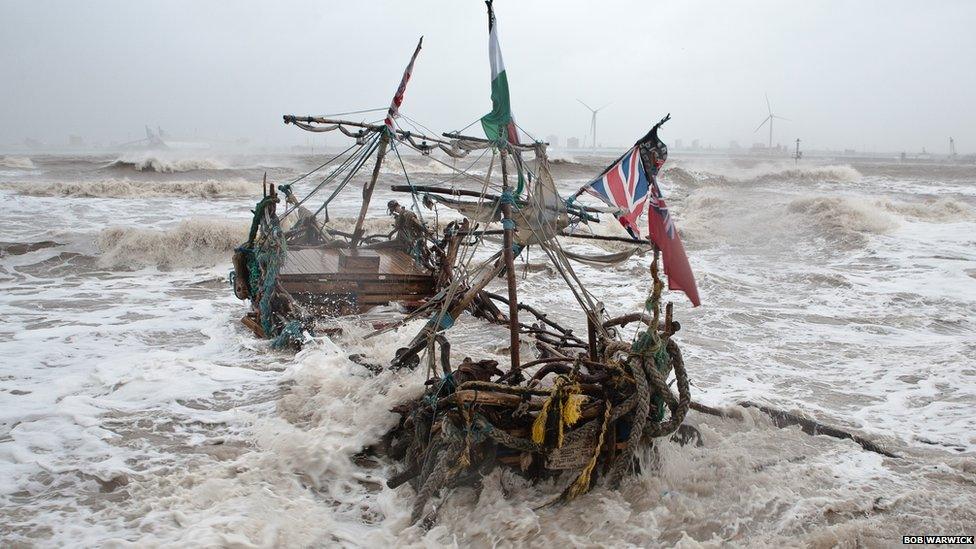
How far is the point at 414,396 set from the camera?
538cm

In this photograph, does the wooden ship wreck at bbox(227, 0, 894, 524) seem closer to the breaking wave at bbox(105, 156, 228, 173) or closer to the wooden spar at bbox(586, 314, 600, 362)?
the wooden spar at bbox(586, 314, 600, 362)

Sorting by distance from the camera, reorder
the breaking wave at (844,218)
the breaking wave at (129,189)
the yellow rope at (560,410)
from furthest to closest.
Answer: the breaking wave at (129,189)
the breaking wave at (844,218)
the yellow rope at (560,410)

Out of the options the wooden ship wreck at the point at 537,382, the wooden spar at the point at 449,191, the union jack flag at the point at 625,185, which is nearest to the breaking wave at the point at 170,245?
the wooden spar at the point at 449,191

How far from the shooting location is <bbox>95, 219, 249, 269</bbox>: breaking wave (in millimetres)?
14086

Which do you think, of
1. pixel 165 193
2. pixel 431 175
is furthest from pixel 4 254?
pixel 431 175

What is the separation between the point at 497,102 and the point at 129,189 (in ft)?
78.0

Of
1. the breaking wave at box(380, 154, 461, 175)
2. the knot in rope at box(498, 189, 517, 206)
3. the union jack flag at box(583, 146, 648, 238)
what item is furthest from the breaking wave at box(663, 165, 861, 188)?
the knot in rope at box(498, 189, 517, 206)

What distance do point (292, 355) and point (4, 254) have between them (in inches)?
402

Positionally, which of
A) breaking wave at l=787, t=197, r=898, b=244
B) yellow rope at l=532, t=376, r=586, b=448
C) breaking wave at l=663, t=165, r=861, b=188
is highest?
breaking wave at l=663, t=165, r=861, b=188

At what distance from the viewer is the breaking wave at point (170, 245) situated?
555 inches

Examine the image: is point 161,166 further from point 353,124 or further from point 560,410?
point 560,410

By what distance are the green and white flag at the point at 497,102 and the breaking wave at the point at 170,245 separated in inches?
438

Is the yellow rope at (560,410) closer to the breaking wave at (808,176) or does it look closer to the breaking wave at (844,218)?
the breaking wave at (844,218)

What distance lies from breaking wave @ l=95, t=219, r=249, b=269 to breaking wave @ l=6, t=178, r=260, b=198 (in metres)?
9.97
